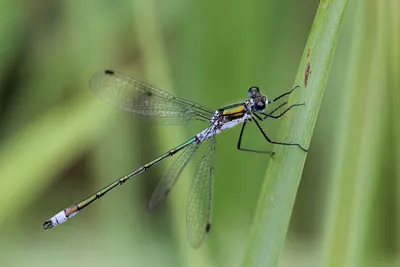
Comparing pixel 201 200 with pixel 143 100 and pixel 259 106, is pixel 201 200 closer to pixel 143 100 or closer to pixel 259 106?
pixel 259 106

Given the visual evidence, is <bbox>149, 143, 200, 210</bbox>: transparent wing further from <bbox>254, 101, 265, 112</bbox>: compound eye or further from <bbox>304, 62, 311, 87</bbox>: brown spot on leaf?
<bbox>304, 62, 311, 87</bbox>: brown spot on leaf

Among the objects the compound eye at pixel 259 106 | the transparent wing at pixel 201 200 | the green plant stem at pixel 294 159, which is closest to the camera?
the green plant stem at pixel 294 159

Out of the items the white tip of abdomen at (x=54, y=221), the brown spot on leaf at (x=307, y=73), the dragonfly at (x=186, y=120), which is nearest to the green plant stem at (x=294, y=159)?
the brown spot on leaf at (x=307, y=73)

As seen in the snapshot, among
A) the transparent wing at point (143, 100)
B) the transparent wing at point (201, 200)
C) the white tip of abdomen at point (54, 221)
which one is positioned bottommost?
the white tip of abdomen at point (54, 221)

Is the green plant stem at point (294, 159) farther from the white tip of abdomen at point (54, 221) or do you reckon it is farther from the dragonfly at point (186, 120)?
the white tip of abdomen at point (54, 221)

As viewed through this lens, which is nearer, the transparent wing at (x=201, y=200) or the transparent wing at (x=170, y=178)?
the transparent wing at (x=201, y=200)

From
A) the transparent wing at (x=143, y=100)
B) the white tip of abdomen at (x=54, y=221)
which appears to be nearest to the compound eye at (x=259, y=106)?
the transparent wing at (x=143, y=100)

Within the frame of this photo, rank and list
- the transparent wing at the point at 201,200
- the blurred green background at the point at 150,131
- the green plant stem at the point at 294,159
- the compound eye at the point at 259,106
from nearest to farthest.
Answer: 1. the green plant stem at the point at 294,159
2. the transparent wing at the point at 201,200
3. the compound eye at the point at 259,106
4. the blurred green background at the point at 150,131

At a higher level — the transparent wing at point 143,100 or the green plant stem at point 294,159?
the transparent wing at point 143,100

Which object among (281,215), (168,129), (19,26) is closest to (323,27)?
(281,215)
